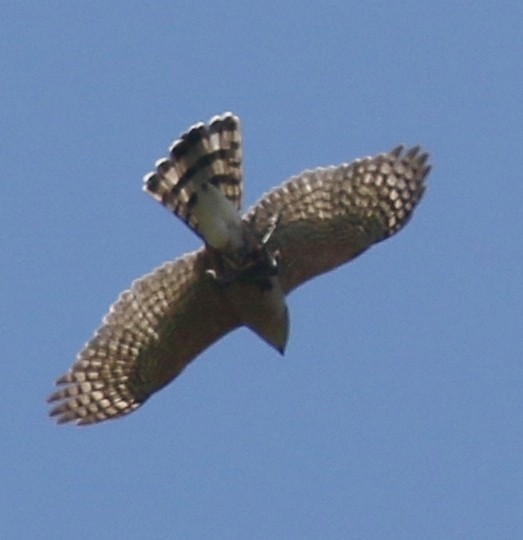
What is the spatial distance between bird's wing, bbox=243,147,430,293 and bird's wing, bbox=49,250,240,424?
26.9 inches

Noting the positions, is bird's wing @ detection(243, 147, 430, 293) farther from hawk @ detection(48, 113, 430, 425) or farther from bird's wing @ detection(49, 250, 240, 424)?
bird's wing @ detection(49, 250, 240, 424)

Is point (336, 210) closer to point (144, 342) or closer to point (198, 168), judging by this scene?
point (198, 168)

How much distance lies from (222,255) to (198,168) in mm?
707

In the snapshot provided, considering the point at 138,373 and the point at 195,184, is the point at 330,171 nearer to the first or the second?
the point at 195,184

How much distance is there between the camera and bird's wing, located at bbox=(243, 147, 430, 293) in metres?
14.1

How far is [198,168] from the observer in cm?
1361

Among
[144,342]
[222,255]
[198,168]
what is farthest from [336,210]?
[144,342]

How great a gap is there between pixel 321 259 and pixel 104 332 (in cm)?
189

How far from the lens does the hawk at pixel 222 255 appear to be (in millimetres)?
13625

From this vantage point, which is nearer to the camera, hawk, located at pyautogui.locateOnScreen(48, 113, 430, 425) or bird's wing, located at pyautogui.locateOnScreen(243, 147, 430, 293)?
hawk, located at pyautogui.locateOnScreen(48, 113, 430, 425)

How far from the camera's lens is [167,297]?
46.9 feet

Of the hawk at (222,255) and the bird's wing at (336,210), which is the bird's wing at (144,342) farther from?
the bird's wing at (336,210)

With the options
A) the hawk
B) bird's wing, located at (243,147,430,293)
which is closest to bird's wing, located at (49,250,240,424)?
the hawk

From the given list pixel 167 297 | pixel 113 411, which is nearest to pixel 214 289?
pixel 167 297
